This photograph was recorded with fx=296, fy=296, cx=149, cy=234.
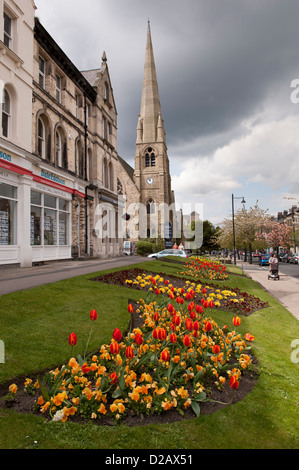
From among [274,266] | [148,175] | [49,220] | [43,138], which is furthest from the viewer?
[148,175]

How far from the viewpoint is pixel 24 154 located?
1399 cm

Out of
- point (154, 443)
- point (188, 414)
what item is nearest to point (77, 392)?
point (154, 443)

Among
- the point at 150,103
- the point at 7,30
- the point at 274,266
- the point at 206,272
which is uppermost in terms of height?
the point at 150,103

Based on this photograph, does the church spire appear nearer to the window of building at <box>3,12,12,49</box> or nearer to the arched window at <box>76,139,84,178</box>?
the arched window at <box>76,139,84,178</box>

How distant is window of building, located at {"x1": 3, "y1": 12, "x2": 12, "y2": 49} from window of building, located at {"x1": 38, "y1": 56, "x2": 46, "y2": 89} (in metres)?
3.16

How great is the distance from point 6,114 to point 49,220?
593 cm

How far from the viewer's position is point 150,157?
60531mm

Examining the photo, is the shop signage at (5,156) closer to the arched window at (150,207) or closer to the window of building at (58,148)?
the window of building at (58,148)

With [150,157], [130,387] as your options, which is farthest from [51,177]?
[150,157]

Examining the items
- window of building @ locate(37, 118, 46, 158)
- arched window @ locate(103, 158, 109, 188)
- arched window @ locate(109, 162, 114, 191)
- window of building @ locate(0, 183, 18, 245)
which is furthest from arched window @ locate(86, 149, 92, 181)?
window of building @ locate(0, 183, 18, 245)

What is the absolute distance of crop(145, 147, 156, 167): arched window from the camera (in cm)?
6034

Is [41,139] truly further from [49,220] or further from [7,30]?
[7,30]

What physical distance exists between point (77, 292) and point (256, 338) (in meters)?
4.17

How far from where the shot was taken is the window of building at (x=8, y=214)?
42.8ft
